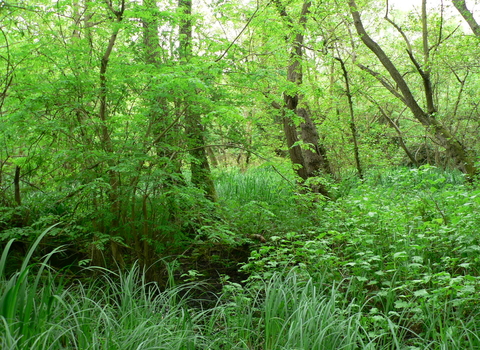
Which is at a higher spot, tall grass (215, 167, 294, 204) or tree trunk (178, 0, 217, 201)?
tree trunk (178, 0, 217, 201)

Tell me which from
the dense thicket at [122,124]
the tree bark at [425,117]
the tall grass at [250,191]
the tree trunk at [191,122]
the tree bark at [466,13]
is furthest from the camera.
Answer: the tree bark at [425,117]

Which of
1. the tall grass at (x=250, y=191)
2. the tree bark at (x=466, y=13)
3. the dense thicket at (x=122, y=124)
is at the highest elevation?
the tree bark at (x=466, y=13)

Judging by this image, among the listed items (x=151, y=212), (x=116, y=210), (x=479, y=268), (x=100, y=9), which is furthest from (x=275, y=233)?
(x=100, y=9)

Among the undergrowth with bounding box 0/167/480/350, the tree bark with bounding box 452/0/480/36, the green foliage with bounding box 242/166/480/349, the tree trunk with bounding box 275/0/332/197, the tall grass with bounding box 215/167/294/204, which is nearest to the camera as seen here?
the undergrowth with bounding box 0/167/480/350

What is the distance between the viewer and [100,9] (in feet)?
13.8

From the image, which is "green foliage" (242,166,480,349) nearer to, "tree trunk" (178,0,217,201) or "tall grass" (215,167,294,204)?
"tree trunk" (178,0,217,201)

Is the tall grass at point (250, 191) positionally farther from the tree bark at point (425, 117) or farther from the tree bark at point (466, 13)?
the tree bark at point (466, 13)

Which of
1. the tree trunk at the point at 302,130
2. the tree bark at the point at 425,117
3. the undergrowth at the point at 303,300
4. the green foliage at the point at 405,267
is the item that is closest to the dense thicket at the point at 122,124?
the undergrowth at the point at 303,300

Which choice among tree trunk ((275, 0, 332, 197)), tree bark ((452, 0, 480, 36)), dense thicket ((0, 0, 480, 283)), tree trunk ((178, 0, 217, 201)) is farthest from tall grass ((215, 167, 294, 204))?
tree bark ((452, 0, 480, 36))

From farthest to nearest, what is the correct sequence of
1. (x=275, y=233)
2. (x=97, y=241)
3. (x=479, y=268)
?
(x=275, y=233)
(x=97, y=241)
(x=479, y=268)

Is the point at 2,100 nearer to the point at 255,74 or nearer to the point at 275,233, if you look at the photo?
the point at 255,74

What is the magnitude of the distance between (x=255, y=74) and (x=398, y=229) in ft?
6.65

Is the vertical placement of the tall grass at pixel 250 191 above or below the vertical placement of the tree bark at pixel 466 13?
below

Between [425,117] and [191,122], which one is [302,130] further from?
[191,122]
